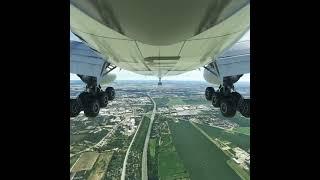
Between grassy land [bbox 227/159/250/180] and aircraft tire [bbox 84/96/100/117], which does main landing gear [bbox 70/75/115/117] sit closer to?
aircraft tire [bbox 84/96/100/117]

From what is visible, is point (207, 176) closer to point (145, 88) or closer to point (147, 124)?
point (147, 124)

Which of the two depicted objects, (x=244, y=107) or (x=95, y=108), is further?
(x=95, y=108)

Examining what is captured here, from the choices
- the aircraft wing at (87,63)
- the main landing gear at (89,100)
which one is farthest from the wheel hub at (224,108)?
the main landing gear at (89,100)

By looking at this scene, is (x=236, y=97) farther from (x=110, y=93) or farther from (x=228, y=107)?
(x=110, y=93)

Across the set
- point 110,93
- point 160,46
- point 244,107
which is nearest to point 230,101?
point 244,107

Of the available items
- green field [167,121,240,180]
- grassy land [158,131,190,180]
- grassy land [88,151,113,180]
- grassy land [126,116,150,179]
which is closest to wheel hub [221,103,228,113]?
grassy land [158,131,190,180]

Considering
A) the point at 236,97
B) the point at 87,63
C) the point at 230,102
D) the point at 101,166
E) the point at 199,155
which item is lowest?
the point at 101,166

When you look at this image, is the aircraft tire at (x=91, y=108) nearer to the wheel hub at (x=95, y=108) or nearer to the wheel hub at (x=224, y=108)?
the wheel hub at (x=95, y=108)
